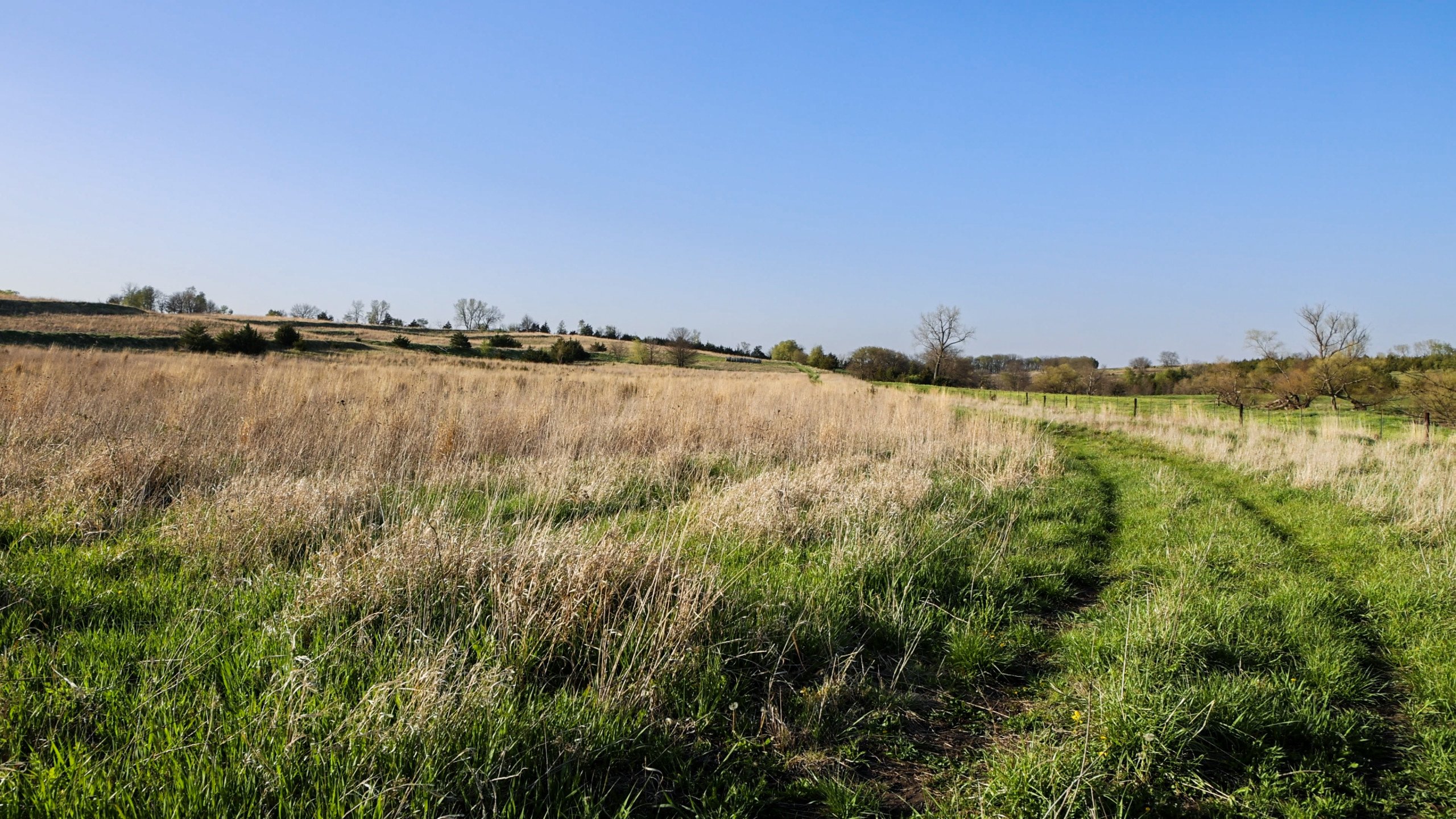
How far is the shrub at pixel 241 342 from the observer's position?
3331cm

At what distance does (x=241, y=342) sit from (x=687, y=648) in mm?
40711

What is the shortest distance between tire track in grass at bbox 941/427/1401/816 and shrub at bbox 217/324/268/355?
39.6m

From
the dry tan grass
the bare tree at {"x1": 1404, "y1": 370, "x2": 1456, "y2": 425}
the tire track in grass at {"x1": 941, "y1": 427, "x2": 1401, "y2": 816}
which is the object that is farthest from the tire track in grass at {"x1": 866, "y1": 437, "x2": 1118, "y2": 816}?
the bare tree at {"x1": 1404, "y1": 370, "x2": 1456, "y2": 425}

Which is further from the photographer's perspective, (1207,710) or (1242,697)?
(1242,697)

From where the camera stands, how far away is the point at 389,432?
9.25 m

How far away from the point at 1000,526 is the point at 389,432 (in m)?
8.36

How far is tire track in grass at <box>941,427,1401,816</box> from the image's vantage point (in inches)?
97.6

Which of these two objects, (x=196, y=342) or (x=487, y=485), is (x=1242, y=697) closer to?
(x=487, y=485)

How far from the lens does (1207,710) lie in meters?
2.76

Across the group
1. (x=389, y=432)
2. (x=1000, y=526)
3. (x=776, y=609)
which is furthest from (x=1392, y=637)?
(x=389, y=432)

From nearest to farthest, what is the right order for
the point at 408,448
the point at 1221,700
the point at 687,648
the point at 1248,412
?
the point at 1221,700 → the point at 687,648 → the point at 408,448 → the point at 1248,412

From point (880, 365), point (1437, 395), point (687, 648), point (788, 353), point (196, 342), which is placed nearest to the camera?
point (687, 648)

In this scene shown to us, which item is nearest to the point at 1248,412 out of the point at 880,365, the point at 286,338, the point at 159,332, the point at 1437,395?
the point at 1437,395

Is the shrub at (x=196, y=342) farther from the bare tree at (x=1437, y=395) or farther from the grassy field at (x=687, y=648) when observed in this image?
the bare tree at (x=1437, y=395)
